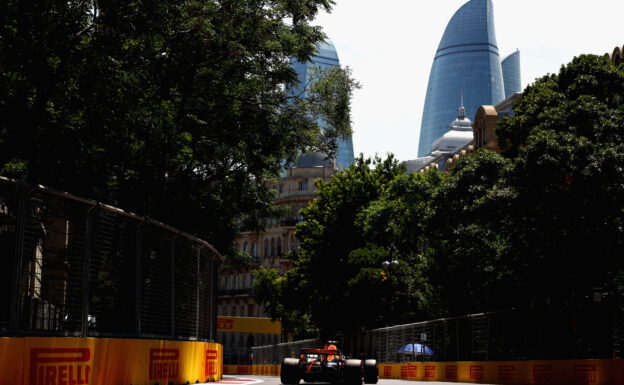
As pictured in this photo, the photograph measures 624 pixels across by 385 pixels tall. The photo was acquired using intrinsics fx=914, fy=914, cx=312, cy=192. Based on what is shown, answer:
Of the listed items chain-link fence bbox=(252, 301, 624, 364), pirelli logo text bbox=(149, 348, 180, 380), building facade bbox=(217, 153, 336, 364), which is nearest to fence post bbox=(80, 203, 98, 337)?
pirelli logo text bbox=(149, 348, 180, 380)

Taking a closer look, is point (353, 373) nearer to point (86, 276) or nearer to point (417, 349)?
point (86, 276)

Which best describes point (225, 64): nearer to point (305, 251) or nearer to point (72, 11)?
point (72, 11)

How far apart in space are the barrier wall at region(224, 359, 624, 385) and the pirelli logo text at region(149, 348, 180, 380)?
1144 centimetres

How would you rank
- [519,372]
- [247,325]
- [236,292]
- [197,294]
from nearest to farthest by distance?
1. [197,294]
2. [519,372]
3. [247,325]
4. [236,292]

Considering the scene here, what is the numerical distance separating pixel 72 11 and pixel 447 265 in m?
22.1

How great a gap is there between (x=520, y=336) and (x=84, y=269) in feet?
57.0

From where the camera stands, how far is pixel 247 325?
8550 cm

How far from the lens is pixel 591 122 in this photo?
1126 inches

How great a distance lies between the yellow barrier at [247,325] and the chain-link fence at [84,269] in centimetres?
5842

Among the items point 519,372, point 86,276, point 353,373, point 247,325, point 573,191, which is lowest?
point 519,372

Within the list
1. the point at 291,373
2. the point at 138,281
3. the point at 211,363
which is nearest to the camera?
the point at 138,281

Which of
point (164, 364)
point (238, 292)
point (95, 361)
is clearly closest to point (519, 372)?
point (164, 364)

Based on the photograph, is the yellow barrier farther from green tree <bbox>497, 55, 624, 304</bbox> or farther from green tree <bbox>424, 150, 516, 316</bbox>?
green tree <bbox>497, 55, 624, 304</bbox>

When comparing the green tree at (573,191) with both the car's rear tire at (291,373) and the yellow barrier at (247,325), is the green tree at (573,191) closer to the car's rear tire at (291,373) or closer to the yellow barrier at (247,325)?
the car's rear tire at (291,373)
